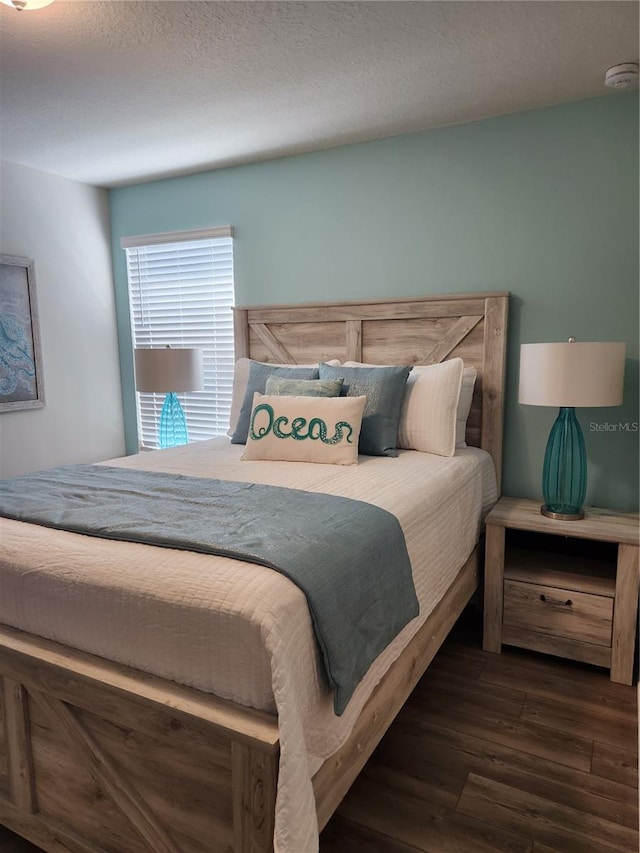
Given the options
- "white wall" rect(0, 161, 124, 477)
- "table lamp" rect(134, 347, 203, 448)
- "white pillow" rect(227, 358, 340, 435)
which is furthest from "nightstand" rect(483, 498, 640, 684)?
"white wall" rect(0, 161, 124, 477)

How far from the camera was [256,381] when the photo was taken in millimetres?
2992

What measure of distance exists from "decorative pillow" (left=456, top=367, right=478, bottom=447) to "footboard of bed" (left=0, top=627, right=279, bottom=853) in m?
1.92

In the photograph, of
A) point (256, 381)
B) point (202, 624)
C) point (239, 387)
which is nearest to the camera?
point (202, 624)

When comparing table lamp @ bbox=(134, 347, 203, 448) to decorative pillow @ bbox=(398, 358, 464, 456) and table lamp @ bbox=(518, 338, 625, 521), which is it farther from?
table lamp @ bbox=(518, 338, 625, 521)

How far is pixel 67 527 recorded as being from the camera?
1.57m

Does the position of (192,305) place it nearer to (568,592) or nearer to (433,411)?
(433,411)

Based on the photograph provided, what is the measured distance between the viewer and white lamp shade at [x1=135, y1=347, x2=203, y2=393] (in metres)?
3.35

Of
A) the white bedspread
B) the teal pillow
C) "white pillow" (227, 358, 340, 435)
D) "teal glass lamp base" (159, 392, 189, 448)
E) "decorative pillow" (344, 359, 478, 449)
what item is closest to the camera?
the white bedspread

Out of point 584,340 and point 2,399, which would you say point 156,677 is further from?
point 2,399

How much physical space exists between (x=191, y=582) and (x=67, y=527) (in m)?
0.54

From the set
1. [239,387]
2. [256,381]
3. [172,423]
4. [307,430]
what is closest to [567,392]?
[307,430]

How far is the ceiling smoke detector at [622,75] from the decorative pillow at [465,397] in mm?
1310

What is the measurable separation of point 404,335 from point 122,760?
2.31 m

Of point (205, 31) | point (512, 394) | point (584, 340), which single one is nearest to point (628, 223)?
point (584, 340)
